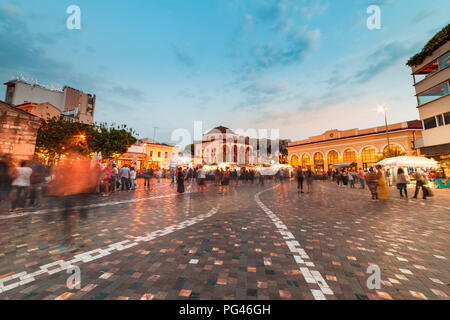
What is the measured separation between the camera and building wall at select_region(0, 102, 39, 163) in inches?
479

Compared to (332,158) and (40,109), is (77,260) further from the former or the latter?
(332,158)

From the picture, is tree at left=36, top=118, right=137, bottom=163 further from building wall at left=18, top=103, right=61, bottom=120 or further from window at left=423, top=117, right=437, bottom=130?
window at left=423, top=117, right=437, bottom=130

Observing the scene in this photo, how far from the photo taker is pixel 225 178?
17.3 m

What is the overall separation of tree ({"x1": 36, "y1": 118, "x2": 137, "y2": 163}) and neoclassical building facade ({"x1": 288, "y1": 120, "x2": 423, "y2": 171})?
97.0 feet

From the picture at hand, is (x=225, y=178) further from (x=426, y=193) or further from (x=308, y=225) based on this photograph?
(x=426, y=193)

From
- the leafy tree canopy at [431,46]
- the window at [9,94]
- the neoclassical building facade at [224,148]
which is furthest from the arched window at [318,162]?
the window at [9,94]

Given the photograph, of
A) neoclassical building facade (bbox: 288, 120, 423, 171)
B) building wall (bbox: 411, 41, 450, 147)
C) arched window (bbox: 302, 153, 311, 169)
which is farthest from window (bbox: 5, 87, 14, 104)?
building wall (bbox: 411, 41, 450, 147)

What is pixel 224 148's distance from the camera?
56.1m

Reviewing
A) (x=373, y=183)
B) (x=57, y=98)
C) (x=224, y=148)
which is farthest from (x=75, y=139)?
(x=224, y=148)

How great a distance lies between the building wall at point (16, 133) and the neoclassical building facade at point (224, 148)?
136 feet

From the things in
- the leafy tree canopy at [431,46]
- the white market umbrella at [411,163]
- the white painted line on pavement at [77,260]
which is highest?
the leafy tree canopy at [431,46]

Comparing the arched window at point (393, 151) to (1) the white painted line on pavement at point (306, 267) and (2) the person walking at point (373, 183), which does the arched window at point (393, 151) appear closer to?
(2) the person walking at point (373, 183)

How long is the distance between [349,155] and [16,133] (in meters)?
51.0

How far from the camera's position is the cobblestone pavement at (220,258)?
7.67 feet
